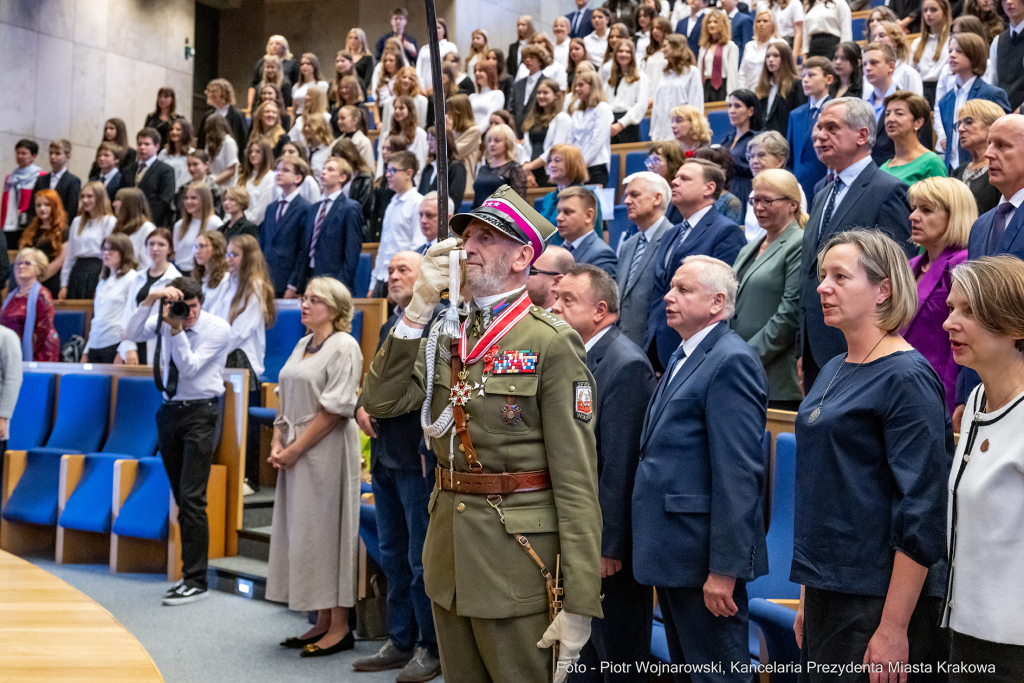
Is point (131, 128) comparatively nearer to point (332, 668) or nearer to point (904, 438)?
point (332, 668)

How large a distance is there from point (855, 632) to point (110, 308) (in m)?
5.74

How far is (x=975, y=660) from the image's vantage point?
5.37 ft

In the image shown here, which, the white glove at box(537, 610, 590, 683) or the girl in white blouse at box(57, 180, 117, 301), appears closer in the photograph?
the white glove at box(537, 610, 590, 683)

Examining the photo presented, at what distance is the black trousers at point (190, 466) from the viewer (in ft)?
14.6

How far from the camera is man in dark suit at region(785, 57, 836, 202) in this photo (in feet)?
17.5

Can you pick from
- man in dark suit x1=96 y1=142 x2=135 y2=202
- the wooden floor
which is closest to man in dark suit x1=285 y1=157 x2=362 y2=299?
man in dark suit x1=96 y1=142 x2=135 y2=202

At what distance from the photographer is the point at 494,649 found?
1.85 m

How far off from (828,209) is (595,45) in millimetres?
6092

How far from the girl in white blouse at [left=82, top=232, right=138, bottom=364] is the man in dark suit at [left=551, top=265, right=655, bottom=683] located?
4.59 metres

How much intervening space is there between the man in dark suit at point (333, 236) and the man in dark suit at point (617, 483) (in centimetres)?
360

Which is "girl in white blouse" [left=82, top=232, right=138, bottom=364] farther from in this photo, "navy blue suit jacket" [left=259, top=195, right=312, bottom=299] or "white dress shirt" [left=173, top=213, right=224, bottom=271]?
"navy blue suit jacket" [left=259, top=195, right=312, bottom=299]

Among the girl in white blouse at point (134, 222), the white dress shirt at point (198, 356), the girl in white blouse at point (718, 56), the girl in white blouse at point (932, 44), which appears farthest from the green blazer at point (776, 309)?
the girl in white blouse at point (134, 222)

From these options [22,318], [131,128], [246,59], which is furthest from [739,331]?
[246,59]

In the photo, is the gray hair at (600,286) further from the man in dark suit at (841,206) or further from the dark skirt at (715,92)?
the dark skirt at (715,92)
